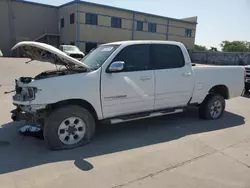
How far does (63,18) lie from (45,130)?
104 feet

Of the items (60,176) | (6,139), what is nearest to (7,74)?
(6,139)

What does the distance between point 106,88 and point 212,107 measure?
329cm

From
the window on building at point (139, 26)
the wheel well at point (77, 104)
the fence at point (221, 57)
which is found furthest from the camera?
the window on building at point (139, 26)

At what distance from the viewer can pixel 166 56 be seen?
4988 mm

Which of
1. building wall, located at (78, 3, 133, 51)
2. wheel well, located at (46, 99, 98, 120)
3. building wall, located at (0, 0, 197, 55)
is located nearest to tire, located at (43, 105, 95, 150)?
wheel well, located at (46, 99, 98, 120)

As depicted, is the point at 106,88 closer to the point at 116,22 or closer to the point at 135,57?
the point at 135,57

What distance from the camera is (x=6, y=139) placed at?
4.26 m

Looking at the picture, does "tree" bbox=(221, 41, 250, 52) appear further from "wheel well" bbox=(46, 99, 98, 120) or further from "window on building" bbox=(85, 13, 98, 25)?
"wheel well" bbox=(46, 99, 98, 120)

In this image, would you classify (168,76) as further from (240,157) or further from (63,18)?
(63,18)

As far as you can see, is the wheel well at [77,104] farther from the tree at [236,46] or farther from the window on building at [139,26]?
the tree at [236,46]

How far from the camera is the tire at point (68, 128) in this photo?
380cm

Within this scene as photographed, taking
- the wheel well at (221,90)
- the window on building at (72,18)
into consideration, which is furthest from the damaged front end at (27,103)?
the window on building at (72,18)

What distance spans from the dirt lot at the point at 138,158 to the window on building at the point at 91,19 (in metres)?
26.9

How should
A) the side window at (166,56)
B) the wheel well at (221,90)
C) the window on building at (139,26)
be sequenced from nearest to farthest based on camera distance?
the side window at (166,56) → the wheel well at (221,90) → the window on building at (139,26)
